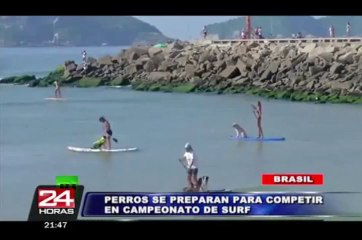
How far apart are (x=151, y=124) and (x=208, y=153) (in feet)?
1.29

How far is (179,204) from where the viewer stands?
143 inches

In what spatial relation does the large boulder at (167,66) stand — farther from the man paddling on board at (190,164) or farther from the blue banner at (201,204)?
the blue banner at (201,204)

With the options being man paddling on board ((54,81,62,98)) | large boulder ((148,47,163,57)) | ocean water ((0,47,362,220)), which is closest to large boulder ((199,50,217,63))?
large boulder ((148,47,163,57))

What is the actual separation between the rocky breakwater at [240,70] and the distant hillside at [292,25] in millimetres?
472

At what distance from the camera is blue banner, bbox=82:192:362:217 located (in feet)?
11.9

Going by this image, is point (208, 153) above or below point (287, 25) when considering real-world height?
below

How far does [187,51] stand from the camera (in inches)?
212

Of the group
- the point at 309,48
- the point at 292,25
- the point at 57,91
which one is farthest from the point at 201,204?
the point at 309,48

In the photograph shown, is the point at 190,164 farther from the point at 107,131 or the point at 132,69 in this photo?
the point at 132,69

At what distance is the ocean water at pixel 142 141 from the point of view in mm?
3861

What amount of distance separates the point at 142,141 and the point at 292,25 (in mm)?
938
